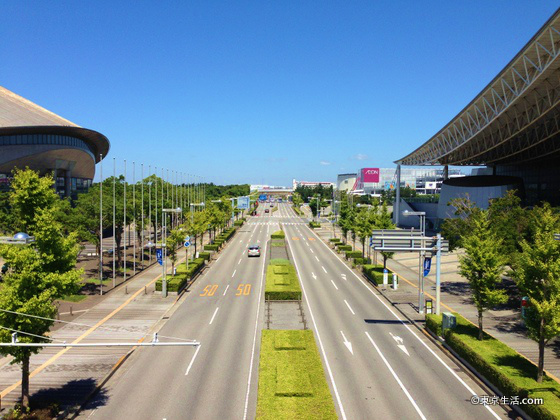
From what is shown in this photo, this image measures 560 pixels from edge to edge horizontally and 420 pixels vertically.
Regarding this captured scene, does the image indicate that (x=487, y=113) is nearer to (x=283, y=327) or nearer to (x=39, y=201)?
(x=283, y=327)

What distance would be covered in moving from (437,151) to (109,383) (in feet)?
250

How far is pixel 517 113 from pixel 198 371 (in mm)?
51739

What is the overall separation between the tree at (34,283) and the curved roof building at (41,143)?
59.3 meters

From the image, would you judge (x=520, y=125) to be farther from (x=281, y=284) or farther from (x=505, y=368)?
(x=505, y=368)

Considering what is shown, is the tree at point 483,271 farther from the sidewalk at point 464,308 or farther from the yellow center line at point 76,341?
the yellow center line at point 76,341

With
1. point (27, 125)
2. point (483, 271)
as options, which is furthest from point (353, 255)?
point (27, 125)

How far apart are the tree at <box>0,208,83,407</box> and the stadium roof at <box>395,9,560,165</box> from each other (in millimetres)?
40063

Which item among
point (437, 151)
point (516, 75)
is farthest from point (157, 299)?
Answer: point (437, 151)

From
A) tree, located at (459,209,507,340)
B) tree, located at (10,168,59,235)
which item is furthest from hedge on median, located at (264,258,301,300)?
tree, located at (10,168,59,235)

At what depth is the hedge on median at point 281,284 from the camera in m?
40.1

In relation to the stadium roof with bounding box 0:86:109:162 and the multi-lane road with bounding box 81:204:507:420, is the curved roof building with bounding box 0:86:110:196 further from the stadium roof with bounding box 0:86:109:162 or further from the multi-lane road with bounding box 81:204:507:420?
the multi-lane road with bounding box 81:204:507:420

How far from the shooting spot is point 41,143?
77.6 metres

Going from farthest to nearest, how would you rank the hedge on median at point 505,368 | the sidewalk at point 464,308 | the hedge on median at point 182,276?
1. the hedge on median at point 182,276
2. the sidewalk at point 464,308
3. the hedge on median at point 505,368

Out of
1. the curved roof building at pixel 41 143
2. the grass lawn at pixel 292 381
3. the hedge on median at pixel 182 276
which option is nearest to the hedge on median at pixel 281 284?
the hedge on median at pixel 182 276
